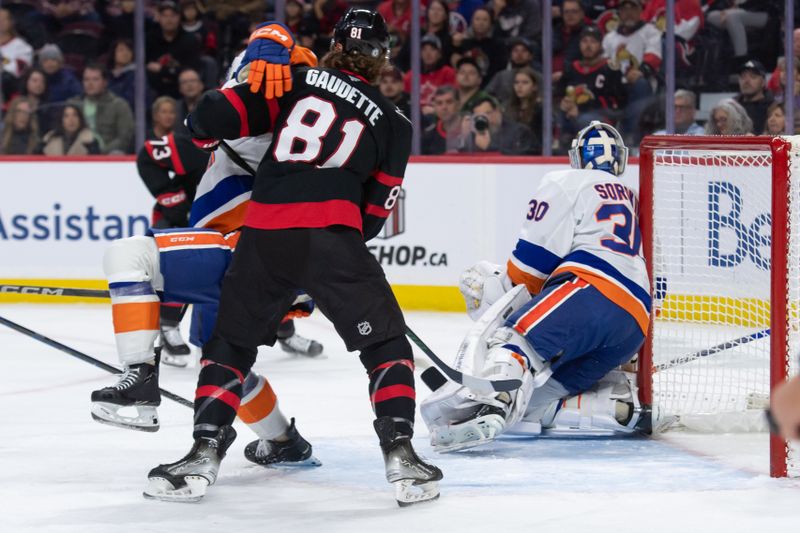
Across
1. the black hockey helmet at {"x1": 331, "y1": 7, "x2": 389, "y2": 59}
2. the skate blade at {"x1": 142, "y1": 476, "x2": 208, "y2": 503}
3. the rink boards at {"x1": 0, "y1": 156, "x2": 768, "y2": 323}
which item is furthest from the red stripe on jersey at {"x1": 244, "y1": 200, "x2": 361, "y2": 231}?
the rink boards at {"x1": 0, "y1": 156, "x2": 768, "y2": 323}

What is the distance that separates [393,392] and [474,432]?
24.3 inches

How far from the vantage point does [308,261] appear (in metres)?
3.00

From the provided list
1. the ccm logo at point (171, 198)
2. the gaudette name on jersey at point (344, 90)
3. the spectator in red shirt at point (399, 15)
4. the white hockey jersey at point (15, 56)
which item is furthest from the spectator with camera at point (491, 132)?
the gaudette name on jersey at point (344, 90)

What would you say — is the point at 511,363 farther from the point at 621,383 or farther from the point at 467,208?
the point at 467,208

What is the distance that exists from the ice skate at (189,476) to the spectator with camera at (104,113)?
4694 mm

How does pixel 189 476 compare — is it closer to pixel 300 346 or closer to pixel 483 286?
pixel 483 286

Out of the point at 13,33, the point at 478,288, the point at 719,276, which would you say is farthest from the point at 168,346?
the point at 13,33

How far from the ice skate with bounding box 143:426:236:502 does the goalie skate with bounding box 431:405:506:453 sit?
799 millimetres

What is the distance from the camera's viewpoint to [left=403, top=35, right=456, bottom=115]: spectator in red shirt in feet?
24.1

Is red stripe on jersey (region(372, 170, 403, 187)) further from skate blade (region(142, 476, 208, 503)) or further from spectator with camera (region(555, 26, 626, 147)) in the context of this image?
spectator with camera (region(555, 26, 626, 147))

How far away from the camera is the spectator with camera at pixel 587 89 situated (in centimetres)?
709

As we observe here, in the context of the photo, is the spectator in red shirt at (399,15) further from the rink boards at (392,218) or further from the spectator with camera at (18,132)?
the spectator with camera at (18,132)

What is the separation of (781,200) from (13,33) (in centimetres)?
573

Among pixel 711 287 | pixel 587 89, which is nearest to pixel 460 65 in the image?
pixel 587 89
